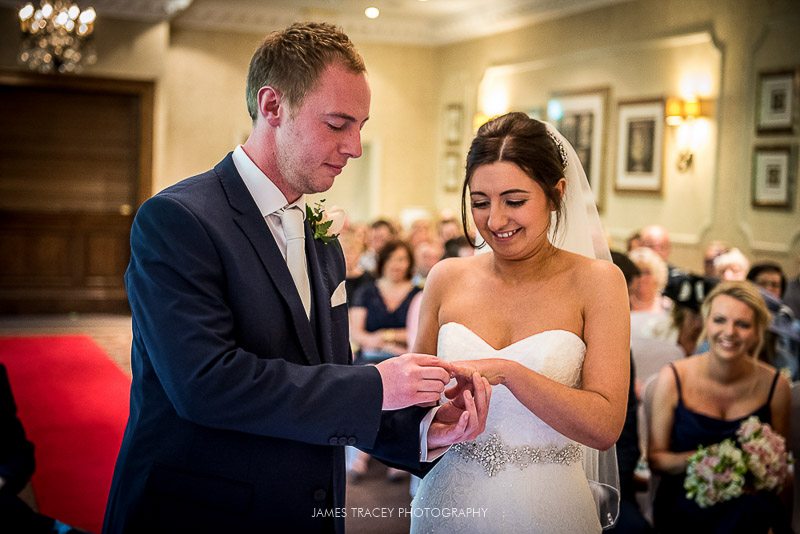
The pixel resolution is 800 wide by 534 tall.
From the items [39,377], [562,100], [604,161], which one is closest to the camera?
[39,377]

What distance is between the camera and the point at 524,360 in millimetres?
2301

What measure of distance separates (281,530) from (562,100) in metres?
9.57

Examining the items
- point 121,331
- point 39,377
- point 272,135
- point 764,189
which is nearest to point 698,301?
point 764,189

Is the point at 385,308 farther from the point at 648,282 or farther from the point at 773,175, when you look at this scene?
the point at 773,175

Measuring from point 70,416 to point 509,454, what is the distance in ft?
15.2

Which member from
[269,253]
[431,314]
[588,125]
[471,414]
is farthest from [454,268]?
[588,125]

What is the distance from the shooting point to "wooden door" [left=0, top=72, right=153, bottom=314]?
11.4 m

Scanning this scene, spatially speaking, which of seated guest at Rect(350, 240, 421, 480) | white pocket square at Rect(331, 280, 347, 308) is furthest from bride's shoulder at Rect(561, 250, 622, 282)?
seated guest at Rect(350, 240, 421, 480)

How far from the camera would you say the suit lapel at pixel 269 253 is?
5.65 ft

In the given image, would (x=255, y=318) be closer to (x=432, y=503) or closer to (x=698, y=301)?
(x=432, y=503)

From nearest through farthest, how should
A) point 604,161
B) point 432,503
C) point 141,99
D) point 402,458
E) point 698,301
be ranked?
point 402,458 < point 432,503 < point 698,301 < point 604,161 < point 141,99

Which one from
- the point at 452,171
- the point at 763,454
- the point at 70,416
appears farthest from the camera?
the point at 452,171

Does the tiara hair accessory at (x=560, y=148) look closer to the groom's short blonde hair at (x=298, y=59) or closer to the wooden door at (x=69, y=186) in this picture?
the groom's short blonde hair at (x=298, y=59)

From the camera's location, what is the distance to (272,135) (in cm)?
177
